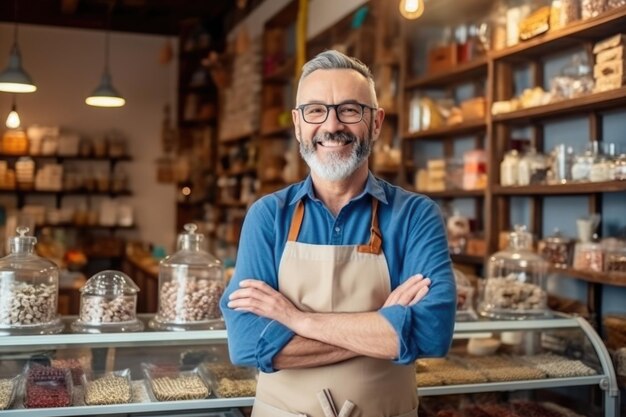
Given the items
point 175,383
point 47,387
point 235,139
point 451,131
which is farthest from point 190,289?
point 235,139

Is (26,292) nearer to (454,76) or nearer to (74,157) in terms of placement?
(454,76)

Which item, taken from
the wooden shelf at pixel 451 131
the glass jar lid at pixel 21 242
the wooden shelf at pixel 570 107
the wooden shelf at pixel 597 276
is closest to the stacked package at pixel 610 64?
the wooden shelf at pixel 570 107

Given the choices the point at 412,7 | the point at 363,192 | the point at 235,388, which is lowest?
the point at 235,388

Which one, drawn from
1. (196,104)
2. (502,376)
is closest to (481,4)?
(502,376)

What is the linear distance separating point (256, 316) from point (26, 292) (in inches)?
37.5

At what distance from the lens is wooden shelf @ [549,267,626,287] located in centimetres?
320

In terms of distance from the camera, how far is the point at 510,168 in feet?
13.2

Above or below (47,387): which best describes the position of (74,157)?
above

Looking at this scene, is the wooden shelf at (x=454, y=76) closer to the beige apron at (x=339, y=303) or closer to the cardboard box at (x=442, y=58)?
the cardboard box at (x=442, y=58)

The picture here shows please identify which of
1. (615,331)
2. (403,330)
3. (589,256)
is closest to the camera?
(403,330)

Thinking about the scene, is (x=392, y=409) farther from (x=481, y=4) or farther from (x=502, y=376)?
(x=481, y=4)

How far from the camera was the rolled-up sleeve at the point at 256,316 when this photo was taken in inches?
75.9

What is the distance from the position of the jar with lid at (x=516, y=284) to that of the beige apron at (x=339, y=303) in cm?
121

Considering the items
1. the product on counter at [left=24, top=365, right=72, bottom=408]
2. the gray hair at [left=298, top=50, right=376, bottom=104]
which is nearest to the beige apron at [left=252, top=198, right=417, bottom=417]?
the gray hair at [left=298, top=50, right=376, bottom=104]
